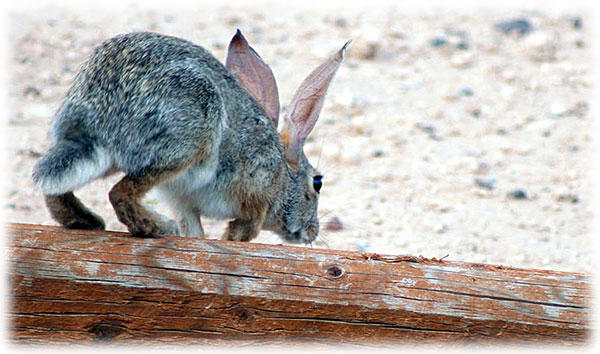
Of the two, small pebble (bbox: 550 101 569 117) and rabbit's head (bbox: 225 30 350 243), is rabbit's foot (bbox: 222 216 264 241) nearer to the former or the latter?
rabbit's head (bbox: 225 30 350 243)

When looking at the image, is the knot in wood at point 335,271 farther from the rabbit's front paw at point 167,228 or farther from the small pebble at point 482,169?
the small pebble at point 482,169

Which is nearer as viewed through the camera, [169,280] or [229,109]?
[169,280]

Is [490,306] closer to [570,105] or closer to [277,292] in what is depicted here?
[277,292]

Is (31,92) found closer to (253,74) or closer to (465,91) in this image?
(253,74)

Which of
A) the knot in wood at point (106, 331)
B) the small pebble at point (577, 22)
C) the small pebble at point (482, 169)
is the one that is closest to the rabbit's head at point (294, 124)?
the knot in wood at point (106, 331)

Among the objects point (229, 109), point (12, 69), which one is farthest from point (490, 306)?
point (12, 69)

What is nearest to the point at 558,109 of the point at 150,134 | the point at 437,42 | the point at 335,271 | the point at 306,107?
the point at 437,42
